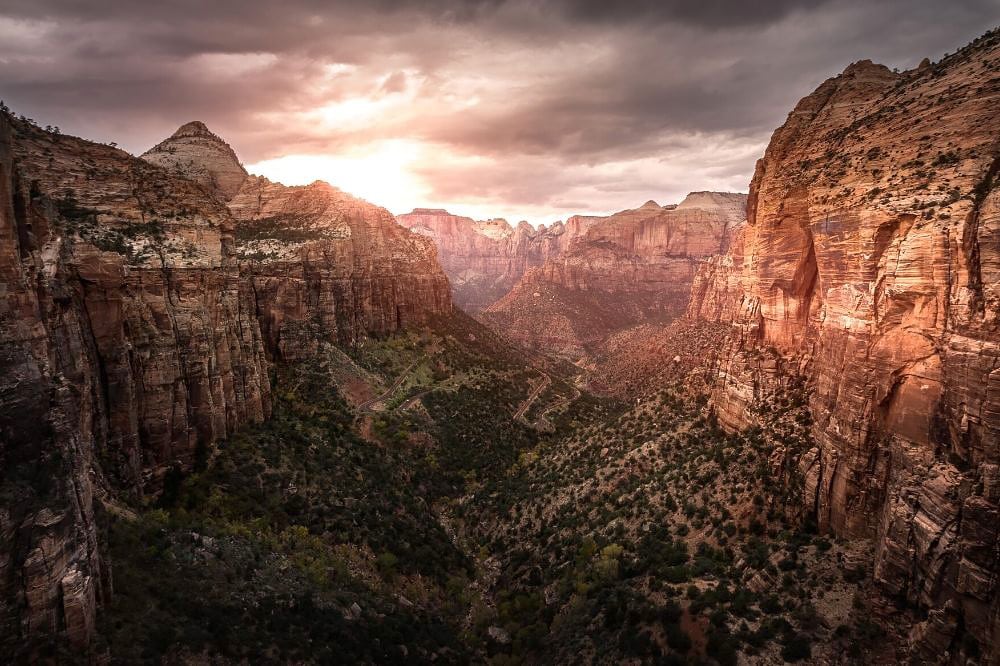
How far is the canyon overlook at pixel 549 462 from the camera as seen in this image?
17.0 metres

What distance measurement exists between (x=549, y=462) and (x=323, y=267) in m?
42.2

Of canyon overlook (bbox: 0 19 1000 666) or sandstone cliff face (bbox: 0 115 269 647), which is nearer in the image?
sandstone cliff face (bbox: 0 115 269 647)

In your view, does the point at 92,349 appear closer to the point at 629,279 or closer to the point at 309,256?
the point at 309,256

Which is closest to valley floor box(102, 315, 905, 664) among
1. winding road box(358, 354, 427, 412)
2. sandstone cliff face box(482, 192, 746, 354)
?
winding road box(358, 354, 427, 412)

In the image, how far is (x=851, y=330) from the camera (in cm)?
2392

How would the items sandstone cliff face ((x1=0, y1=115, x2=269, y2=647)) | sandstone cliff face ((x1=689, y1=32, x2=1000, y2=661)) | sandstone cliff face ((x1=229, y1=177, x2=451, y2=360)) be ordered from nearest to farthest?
1. sandstone cliff face ((x1=0, y1=115, x2=269, y2=647))
2. sandstone cliff face ((x1=689, y1=32, x2=1000, y2=661))
3. sandstone cliff face ((x1=229, y1=177, x2=451, y2=360))

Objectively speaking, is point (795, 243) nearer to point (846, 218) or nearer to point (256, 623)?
point (846, 218)

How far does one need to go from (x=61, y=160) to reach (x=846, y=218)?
4670cm

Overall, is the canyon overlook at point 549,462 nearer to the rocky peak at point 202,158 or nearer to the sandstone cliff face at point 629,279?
the rocky peak at point 202,158

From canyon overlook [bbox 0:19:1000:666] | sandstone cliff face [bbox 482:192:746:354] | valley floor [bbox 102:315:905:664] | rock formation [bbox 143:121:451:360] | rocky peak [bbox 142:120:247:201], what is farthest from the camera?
sandstone cliff face [bbox 482:192:746:354]

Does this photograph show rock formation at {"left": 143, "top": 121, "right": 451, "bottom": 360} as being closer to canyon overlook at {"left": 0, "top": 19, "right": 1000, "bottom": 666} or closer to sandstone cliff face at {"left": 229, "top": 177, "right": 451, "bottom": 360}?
sandstone cliff face at {"left": 229, "top": 177, "right": 451, "bottom": 360}

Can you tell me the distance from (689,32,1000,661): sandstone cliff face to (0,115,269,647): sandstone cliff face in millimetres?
29869

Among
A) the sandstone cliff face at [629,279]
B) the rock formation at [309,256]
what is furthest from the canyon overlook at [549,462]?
the sandstone cliff face at [629,279]

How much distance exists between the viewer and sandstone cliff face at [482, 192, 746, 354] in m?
168
